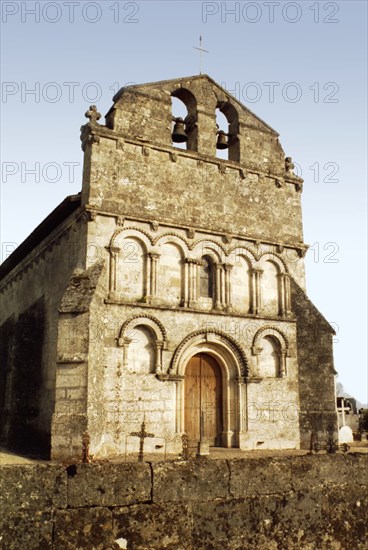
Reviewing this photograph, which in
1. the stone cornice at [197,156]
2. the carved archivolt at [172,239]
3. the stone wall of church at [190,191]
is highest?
the stone cornice at [197,156]

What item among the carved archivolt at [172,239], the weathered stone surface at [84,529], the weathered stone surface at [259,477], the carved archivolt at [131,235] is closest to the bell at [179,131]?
the carved archivolt at [172,239]

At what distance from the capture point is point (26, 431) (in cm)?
1591

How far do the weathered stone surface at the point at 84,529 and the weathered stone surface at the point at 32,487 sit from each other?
138mm

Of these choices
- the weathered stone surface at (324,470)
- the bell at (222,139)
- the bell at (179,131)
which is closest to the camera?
the weathered stone surface at (324,470)

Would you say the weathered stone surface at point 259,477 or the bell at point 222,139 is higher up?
the bell at point 222,139

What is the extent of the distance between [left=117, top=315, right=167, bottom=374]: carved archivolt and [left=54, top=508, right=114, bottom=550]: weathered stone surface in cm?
975

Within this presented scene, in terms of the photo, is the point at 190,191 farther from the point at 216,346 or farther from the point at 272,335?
the point at 272,335

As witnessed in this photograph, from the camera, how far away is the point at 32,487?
14.8 ft

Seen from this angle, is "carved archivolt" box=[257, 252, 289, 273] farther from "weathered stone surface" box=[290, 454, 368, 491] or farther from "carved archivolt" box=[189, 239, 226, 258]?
"weathered stone surface" box=[290, 454, 368, 491]

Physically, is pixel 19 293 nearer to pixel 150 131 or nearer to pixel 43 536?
pixel 150 131

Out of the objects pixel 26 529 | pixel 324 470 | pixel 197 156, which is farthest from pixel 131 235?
pixel 26 529

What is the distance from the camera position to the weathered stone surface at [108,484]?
184 inches

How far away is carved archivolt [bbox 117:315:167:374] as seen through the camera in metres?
14.5

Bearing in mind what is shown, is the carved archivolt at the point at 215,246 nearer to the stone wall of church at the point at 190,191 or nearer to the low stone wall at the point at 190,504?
the stone wall of church at the point at 190,191
